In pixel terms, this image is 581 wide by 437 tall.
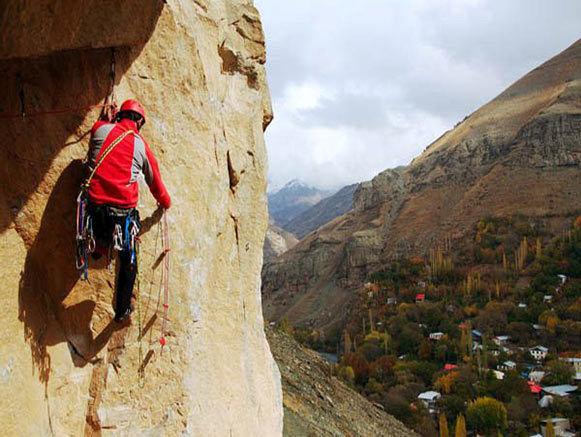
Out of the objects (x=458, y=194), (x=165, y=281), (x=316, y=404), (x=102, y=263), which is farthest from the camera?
(x=458, y=194)

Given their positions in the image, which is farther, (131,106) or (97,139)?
(131,106)

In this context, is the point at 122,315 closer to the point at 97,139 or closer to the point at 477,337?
the point at 97,139

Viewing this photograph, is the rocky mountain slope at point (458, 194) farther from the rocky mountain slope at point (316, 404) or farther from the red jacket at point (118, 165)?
the red jacket at point (118, 165)

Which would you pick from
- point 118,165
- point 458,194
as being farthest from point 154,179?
point 458,194

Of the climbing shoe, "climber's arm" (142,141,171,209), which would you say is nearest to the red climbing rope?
"climber's arm" (142,141,171,209)

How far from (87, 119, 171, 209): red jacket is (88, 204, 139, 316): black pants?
0.09 m

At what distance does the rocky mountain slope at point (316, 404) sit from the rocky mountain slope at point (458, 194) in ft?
133

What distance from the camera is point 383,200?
85.4 m

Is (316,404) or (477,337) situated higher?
(316,404)

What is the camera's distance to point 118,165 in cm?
484

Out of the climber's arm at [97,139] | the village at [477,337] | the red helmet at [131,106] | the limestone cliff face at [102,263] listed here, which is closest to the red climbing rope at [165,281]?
the limestone cliff face at [102,263]

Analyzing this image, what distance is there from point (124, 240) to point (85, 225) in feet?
1.27

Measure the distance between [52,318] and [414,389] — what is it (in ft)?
109

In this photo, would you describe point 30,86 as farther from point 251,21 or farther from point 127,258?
point 251,21
